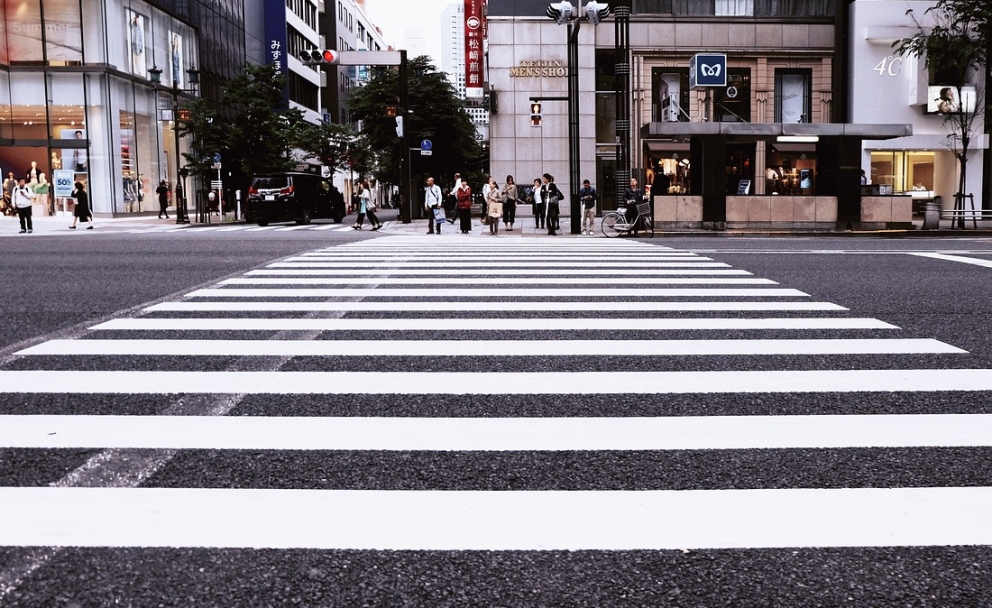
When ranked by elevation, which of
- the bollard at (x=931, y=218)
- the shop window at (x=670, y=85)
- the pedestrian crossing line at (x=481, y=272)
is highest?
the shop window at (x=670, y=85)

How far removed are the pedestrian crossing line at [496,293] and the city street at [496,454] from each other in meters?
0.70

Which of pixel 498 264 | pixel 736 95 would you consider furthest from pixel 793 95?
pixel 498 264

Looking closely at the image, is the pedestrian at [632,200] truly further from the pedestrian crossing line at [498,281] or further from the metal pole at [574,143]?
the pedestrian crossing line at [498,281]

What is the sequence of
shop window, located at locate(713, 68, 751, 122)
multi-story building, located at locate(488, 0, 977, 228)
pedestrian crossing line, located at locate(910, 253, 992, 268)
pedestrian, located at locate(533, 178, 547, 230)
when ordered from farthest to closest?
1. shop window, located at locate(713, 68, 751, 122)
2. multi-story building, located at locate(488, 0, 977, 228)
3. pedestrian, located at locate(533, 178, 547, 230)
4. pedestrian crossing line, located at locate(910, 253, 992, 268)

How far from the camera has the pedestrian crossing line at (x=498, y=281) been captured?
38.0 feet

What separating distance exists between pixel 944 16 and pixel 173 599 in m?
42.5

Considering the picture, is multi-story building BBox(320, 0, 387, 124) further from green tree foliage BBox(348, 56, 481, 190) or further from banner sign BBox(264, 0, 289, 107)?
green tree foliage BBox(348, 56, 481, 190)

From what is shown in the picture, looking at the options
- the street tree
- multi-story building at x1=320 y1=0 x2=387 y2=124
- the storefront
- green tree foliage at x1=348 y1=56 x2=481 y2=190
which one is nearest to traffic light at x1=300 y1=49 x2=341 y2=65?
green tree foliage at x1=348 y1=56 x2=481 y2=190

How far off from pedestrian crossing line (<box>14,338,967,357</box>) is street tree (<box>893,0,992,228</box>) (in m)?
25.1

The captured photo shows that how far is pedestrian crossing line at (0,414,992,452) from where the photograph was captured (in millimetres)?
4371

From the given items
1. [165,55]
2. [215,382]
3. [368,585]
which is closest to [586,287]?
[215,382]

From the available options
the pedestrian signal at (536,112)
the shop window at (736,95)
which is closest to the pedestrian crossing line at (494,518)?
the pedestrian signal at (536,112)

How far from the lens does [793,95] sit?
40438 mm

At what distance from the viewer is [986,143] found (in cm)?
3816
